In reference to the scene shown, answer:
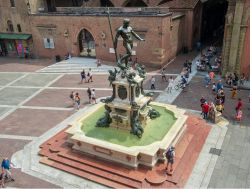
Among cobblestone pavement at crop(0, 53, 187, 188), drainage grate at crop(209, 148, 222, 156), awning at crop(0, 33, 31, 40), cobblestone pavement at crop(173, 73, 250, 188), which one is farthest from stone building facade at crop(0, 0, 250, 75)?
drainage grate at crop(209, 148, 222, 156)

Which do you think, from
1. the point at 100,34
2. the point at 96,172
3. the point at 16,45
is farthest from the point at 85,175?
the point at 16,45

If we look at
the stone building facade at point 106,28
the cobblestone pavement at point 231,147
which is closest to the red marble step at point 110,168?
the cobblestone pavement at point 231,147

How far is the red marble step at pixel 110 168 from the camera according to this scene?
12.7 metres

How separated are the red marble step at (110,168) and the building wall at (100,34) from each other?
56.7ft

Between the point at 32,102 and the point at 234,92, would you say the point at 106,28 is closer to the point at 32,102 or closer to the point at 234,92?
the point at 32,102

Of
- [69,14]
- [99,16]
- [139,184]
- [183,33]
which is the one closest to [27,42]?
[69,14]

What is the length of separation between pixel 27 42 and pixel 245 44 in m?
26.5

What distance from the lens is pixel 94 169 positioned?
1344cm

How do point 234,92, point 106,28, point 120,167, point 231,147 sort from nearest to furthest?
point 120,167 < point 231,147 < point 234,92 < point 106,28

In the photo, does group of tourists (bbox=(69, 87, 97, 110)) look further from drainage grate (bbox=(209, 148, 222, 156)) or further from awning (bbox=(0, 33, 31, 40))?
awning (bbox=(0, 33, 31, 40))

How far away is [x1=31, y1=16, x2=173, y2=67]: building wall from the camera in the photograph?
28.3 meters

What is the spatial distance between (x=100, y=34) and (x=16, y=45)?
1358cm

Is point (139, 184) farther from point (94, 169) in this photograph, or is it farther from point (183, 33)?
point (183, 33)

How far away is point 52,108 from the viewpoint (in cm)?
2080
